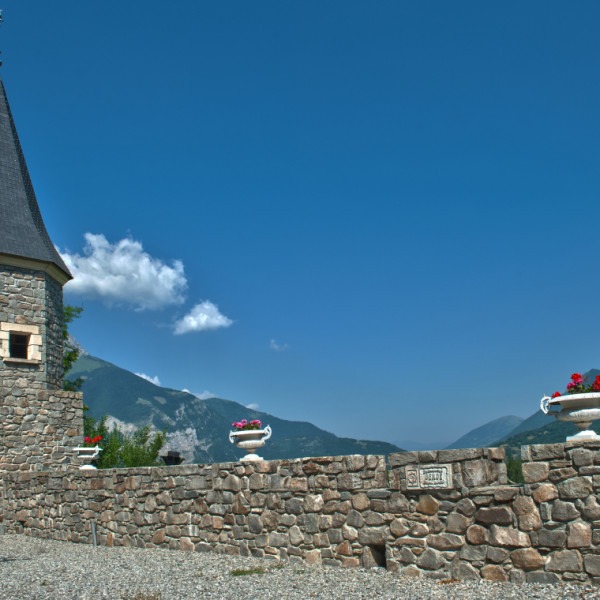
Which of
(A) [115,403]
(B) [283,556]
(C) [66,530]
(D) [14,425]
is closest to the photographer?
(B) [283,556]

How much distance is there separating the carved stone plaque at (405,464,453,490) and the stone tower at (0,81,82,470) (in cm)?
1119

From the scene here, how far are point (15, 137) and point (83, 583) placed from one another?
14.6 m

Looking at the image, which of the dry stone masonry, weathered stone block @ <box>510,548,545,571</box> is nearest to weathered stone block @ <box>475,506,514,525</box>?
the dry stone masonry

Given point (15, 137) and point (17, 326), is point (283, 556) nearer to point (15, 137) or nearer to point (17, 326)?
point (17, 326)

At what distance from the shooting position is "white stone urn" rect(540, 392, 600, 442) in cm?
621

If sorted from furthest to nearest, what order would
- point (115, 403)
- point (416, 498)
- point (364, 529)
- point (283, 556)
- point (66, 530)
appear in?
1. point (115, 403)
2. point (66, 530)
3. point (283, 556)
4. point (364, 529)
5. point (416, 498)

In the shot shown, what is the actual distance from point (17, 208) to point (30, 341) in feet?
12.4

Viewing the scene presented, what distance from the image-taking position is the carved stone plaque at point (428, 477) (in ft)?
23.1

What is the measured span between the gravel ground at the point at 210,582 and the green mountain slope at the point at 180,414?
5020 centimetres

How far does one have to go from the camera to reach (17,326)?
15719 millimetres

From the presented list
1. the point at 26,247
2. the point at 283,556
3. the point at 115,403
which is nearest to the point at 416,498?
the point at 283,556

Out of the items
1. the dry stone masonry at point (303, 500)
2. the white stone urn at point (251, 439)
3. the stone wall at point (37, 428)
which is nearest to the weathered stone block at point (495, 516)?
the dry stone masonry at point (303, 500)

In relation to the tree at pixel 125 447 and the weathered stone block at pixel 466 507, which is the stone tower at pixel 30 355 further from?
the weathered stone block at pixel 466 507

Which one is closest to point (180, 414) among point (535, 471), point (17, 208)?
→ point (17, 208)
